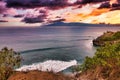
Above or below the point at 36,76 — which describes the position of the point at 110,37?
below

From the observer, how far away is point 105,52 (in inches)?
1735

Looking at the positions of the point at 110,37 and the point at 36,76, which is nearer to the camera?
the point at 36,76

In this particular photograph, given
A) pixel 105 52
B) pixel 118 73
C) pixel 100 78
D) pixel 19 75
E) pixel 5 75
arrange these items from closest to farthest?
pixel 19 75 → pixel 5 75 → pixel 118 73 → pixel 100 78 → pixel 105 52

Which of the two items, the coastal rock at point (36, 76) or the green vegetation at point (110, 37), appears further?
the green vegetation at point (110, 37)

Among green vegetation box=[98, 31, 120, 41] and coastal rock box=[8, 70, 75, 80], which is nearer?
coastal rock box=[8, 70, 75, 80]

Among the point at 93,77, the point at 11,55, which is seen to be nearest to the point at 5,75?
the point at 93,77

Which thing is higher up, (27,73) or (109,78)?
(27,73)

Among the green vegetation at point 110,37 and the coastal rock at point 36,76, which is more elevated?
the coastal rock at point 36,76

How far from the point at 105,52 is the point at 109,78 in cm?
1670

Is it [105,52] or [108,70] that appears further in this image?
[105,52]

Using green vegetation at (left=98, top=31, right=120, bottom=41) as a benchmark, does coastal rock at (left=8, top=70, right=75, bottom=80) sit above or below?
above

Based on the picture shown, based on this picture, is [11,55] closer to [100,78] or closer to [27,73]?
[100,78]

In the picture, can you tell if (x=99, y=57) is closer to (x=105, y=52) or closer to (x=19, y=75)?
(x=105, y=52)

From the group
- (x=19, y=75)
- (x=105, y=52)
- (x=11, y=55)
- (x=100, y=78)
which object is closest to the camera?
(x=19, y=75)
